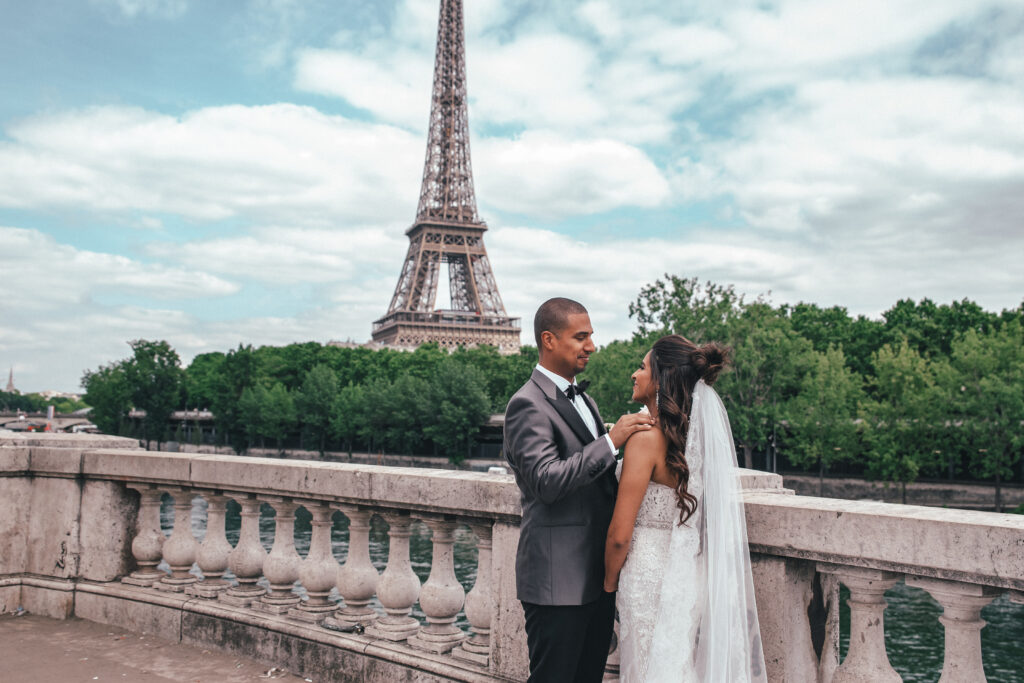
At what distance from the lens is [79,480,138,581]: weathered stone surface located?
647 centimetres

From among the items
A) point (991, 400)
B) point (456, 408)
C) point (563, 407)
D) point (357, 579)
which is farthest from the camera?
point (456, 408)

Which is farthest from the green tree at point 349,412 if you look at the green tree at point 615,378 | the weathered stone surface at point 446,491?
the weathered stone surface at point 446,491

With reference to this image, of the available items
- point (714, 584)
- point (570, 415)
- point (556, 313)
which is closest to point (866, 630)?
point (714, 584)

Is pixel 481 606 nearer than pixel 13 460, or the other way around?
pixel 481 606

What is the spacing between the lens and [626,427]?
320cm

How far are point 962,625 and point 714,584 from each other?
84 cm

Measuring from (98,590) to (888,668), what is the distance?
531 centimetres

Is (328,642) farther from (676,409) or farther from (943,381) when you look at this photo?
(943,381)

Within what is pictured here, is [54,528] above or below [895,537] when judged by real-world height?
below

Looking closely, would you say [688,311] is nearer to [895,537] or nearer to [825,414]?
[825,414]

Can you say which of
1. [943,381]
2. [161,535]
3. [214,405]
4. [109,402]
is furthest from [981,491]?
[109,402]

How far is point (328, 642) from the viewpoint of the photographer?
510 centimetres

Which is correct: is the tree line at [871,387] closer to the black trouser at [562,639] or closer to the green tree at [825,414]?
the green tree at [825,414]

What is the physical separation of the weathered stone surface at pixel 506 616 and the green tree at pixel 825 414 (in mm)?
38979
